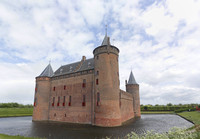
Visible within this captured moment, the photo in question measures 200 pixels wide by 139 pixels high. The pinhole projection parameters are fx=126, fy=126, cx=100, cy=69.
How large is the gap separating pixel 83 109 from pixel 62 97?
640 centimetres

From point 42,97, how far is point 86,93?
11.5 meters

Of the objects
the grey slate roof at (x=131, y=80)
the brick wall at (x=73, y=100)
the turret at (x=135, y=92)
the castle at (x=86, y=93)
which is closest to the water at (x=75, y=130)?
the castle at (x=86, y=93)

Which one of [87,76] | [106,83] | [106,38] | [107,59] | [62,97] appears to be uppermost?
[106,38]

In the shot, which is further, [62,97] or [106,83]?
[62,97]

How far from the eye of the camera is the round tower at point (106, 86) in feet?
65.5

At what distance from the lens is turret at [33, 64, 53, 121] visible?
27.5 m

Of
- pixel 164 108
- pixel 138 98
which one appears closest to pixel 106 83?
pixel 138 98

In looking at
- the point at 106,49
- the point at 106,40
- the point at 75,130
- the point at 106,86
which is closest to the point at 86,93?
the point at 106,86

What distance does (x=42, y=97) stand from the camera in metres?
28.3

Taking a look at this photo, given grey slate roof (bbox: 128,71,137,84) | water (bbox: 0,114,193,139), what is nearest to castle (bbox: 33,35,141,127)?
water (bbox: 0,114,193,139)

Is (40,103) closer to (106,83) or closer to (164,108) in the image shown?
(106,83)

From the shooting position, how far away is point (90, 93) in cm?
2302

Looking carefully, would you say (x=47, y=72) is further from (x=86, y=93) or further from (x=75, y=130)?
(x=75, y=130)

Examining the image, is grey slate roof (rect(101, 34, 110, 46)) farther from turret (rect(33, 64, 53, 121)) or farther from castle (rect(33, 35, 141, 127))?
turret (rect(33, 64, 53, 121))
